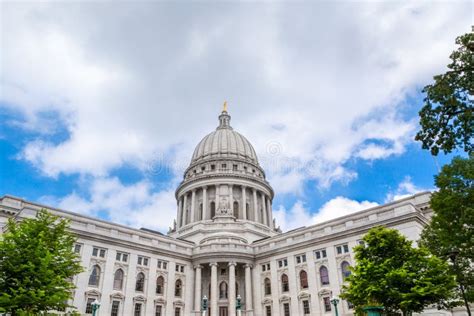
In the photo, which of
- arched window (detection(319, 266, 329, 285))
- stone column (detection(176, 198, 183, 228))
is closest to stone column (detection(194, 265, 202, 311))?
arched window (detection(319, 266, 329, 285))

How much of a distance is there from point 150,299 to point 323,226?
25.8 meters

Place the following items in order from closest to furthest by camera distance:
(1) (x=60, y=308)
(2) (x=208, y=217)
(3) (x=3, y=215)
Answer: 1. (1) (x=60, y=308)
2. (3) (x=3, y=215)
3. (2) (x=208, y=217)

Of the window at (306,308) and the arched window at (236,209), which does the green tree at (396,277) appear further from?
the arched window at (236,209)

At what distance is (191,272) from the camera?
179ft

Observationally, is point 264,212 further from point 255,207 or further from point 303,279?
point 303,279

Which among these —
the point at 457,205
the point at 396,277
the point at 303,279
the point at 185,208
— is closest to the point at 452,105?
the point at 457,205

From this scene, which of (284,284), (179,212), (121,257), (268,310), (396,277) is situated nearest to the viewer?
(396,277)

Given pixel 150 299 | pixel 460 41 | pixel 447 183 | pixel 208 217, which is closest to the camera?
pixel 460 41

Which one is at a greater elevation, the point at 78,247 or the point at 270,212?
the point at 270,212

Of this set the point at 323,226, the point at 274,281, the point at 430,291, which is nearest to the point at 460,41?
the point at 430,291

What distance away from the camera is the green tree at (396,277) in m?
27.0

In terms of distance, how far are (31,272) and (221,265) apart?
32636 mm

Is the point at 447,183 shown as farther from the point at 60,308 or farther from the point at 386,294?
the point at 60,308

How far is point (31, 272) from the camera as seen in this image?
2519cm
